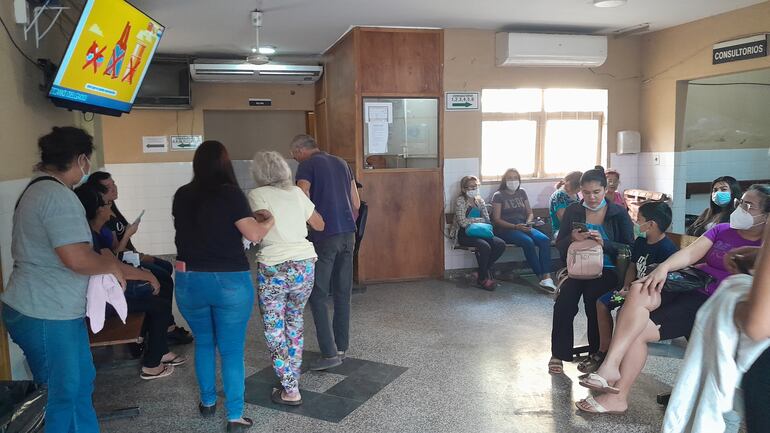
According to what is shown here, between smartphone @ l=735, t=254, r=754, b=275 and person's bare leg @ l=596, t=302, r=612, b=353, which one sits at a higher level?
smartphone @ l=735, t=254, r=754, b=275

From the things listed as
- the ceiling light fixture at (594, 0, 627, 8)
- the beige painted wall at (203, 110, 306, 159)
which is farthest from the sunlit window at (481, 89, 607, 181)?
the beige painted wall at (203, 110, 306, 159)

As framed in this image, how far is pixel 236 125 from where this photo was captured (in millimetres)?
8500

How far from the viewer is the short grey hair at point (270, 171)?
3035 mm

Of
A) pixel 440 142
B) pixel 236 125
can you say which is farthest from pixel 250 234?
pixel 236 125

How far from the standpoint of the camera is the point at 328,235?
12.0 feet

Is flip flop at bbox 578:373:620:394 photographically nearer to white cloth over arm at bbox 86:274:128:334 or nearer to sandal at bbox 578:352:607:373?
sandal at bbox 578:352:607:373

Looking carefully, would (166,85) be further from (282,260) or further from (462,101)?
(282,260)

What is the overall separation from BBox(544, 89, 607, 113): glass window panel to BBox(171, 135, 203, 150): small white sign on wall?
15.4 ft

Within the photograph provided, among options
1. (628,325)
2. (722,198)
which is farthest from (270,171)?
(722,198)

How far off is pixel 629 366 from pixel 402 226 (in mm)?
3387

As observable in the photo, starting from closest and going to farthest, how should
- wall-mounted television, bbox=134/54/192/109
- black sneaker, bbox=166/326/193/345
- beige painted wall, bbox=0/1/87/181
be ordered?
beige painted wall, bbox=0/1/87/181 < black sneaker, bbox=166/326/193/345 < wall-mounted television, bbox=134/54/192/109

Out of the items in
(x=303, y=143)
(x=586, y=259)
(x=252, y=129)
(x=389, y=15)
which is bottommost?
(x=586, y=259)

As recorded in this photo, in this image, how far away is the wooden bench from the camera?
10.1 ft

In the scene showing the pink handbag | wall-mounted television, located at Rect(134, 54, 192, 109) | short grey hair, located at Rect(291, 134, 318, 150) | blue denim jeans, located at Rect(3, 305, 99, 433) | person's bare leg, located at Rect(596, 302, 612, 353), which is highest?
wall-mounted television, located at Rect(134, 54, 192, 109)
